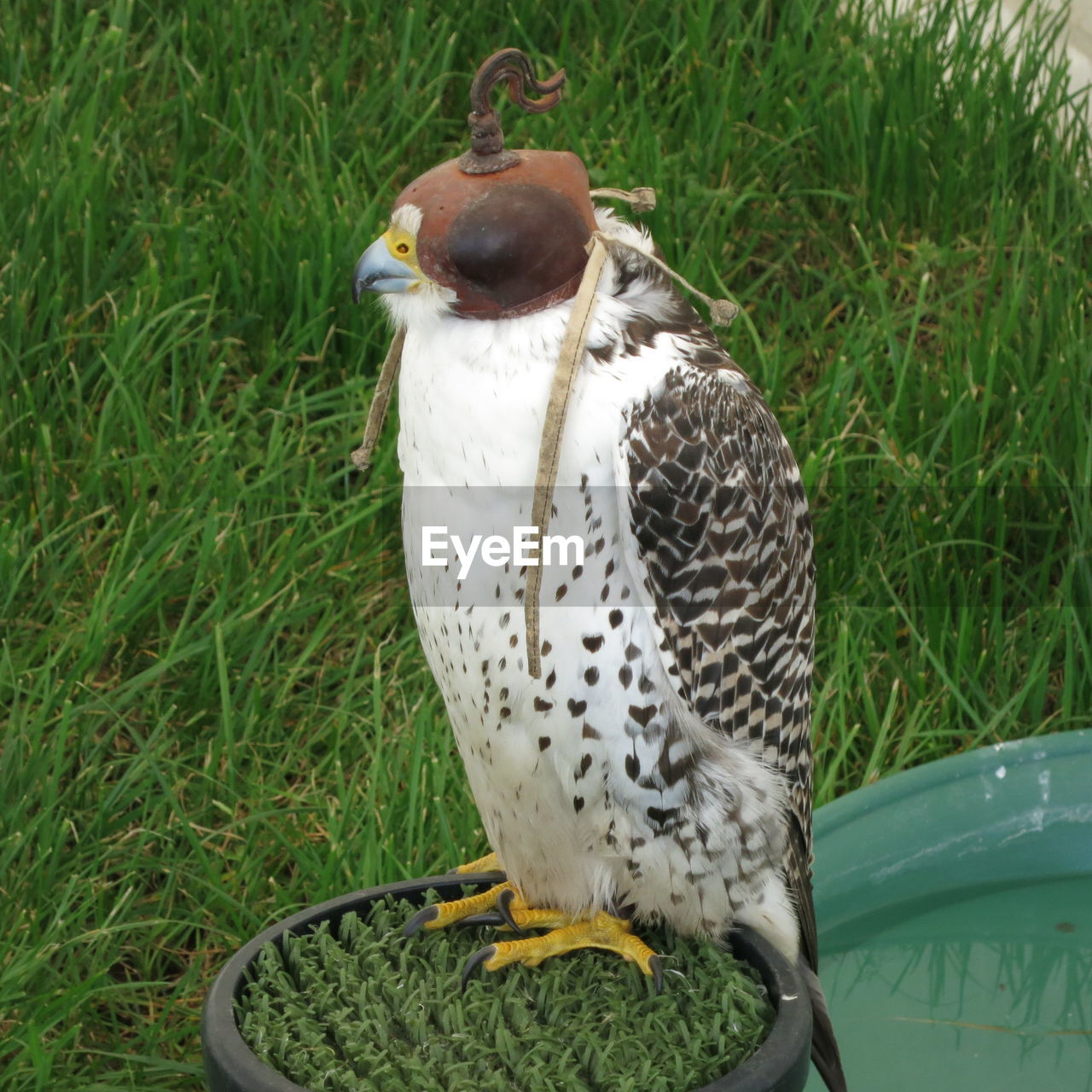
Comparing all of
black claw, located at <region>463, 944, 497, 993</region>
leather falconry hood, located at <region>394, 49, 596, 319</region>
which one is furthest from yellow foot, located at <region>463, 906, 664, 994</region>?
leather falconry hood, located at <region>394, 49, 596, 319</region>

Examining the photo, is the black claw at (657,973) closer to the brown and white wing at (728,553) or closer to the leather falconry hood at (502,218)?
the brown and white wing at (728,553)

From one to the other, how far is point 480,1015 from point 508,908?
0.19 meters

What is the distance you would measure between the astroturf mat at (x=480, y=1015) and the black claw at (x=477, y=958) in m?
0.01

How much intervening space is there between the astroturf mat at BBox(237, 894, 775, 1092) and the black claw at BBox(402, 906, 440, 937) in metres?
0.02

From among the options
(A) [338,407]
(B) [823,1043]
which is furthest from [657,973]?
(A) [338,407]

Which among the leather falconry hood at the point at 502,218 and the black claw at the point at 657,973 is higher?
the leather falconry hood at the point at 502,218

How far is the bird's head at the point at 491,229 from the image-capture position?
56.8 inches

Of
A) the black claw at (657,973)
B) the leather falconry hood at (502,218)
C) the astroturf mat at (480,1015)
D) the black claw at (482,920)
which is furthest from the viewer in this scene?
the black claw at (482,920)

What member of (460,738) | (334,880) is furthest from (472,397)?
(334,880)

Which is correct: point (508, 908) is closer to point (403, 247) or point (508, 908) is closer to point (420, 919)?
point (420, 919)

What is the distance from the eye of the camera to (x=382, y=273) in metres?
1.50

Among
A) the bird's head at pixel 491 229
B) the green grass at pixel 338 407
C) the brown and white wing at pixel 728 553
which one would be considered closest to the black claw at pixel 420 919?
the brown and white wing at pixel 728 553

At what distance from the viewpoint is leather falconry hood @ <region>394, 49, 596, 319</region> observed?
1.44 m

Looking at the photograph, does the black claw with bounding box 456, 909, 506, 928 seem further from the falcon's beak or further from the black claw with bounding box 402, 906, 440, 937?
the falcon's beak
